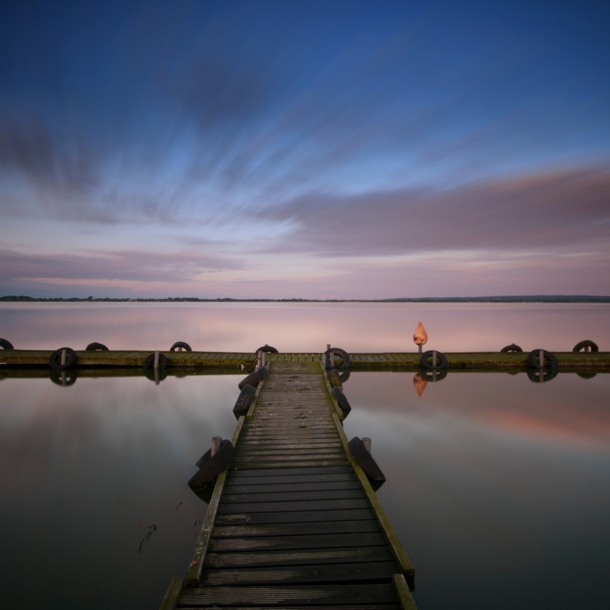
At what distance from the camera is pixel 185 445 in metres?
9.70

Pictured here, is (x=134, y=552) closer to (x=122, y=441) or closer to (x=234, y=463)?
(x=234, y=463)

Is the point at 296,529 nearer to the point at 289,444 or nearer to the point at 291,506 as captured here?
the point at 291,506

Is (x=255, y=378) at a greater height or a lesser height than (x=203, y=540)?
greater

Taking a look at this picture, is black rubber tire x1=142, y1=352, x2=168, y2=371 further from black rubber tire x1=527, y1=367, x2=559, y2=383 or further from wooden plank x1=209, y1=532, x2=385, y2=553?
black rubber tire x1=527, y1=367, x2=559, y2=383

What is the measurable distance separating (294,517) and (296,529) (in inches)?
10.7

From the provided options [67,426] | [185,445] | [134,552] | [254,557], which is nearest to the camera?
[254,557]

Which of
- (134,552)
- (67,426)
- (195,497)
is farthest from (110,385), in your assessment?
(134,552)

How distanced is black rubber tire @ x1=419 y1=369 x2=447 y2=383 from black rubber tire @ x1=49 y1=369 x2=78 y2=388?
50.5 feet

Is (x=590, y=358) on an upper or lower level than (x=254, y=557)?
upper

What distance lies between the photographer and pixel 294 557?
4.18 m

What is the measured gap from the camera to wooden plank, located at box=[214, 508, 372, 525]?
16.0 ft

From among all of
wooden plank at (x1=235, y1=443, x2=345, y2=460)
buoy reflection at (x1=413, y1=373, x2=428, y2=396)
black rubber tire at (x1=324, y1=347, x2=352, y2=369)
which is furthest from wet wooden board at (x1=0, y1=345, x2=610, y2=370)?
wooden plank at (x1=235, y1=443, x2=345, y2=460)

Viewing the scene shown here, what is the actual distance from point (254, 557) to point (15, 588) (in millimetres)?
3133

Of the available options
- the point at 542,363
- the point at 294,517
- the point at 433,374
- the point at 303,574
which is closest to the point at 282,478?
the point at 294,517
